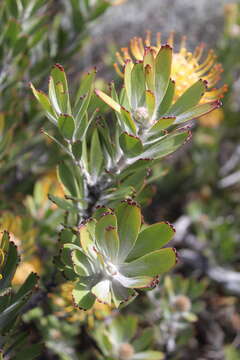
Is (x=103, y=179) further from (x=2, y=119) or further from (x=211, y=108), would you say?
(x=2, y=119)

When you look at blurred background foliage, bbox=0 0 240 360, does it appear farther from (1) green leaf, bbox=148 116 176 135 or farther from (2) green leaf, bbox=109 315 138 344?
(1) green leaf, bbox=148 116 176 135

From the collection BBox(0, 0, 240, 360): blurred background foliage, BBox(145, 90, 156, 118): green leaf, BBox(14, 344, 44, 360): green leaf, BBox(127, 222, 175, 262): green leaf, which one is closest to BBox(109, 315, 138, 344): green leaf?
BBox(0, 0, 240, 360): blurred background foliage

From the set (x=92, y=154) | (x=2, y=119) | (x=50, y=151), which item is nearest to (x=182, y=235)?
(x=50, y=151)

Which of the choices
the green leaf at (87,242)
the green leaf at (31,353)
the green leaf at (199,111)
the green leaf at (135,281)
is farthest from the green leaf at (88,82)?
the green leaf at (31,353)

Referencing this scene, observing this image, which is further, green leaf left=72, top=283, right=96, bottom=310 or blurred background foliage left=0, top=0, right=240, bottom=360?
blurred background foliage left=0, top=0, right=240, bottom=360

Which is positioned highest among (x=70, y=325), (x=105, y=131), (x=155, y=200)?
(x=105, y=131)

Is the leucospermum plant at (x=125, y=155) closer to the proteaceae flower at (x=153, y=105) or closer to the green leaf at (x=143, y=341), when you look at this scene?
the proteaceae flower at (x=153, y=105)
